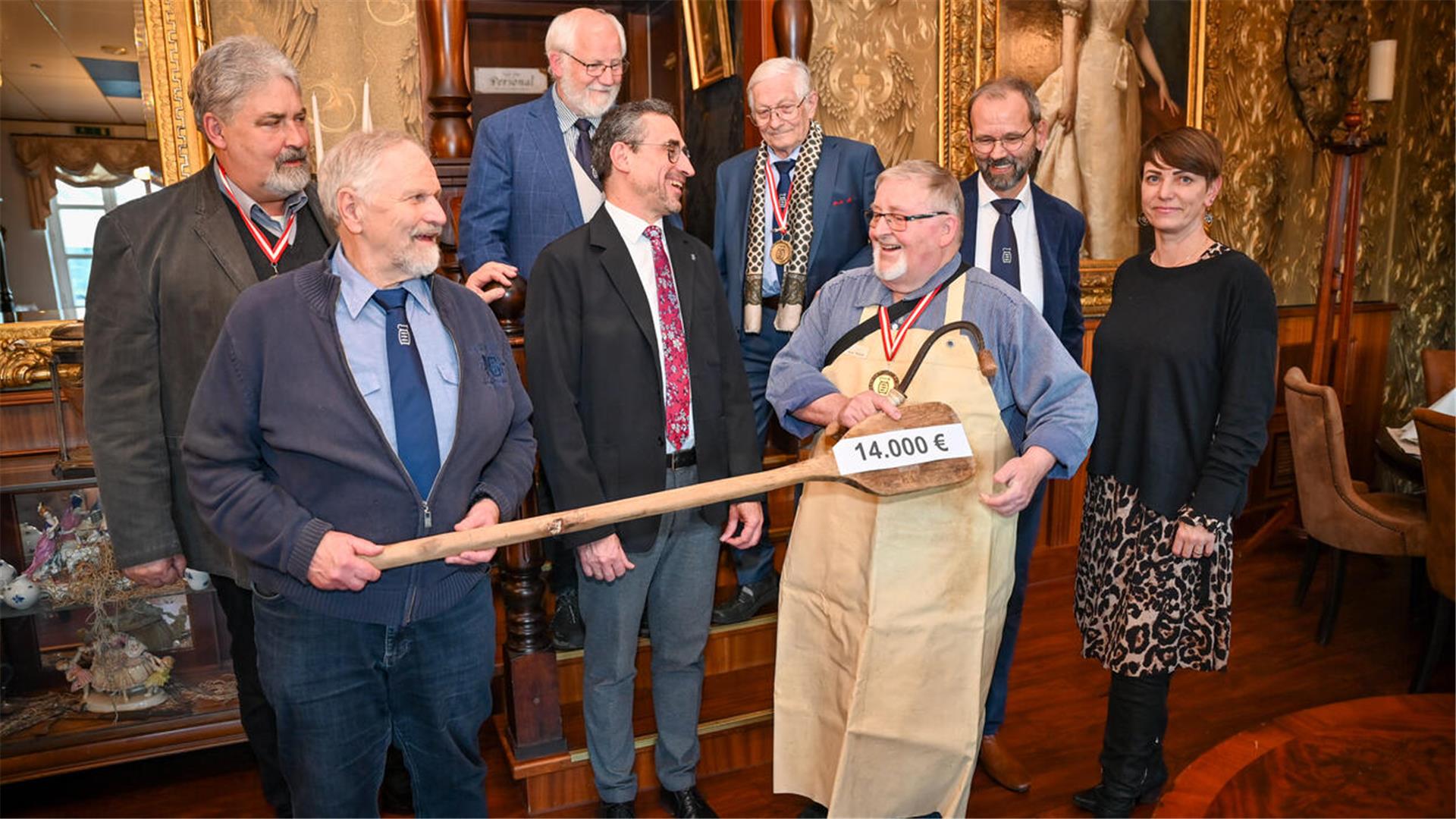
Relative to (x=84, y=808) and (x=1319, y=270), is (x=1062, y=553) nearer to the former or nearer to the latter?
(x=1319, y=270)

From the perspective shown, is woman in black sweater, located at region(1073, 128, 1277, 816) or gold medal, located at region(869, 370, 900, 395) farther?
woman in black sweater, located at region(1073, 128, 1277, 816)

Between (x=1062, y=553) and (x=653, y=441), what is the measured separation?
9.56 feet

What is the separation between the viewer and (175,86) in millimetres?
2896

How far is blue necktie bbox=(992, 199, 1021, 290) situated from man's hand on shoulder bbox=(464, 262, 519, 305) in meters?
1.25

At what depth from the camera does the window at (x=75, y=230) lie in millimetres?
2816

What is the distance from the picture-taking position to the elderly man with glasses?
2682 millimetres

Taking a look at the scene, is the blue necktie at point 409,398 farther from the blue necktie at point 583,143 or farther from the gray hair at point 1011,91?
the gray hair at point 1011,91

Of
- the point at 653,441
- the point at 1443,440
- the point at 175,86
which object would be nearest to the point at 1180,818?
the point at 653,441

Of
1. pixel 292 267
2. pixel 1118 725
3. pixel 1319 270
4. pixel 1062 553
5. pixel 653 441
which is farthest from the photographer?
pixel 1319 270

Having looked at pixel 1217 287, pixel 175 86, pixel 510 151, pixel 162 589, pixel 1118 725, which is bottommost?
pixel 1118 725

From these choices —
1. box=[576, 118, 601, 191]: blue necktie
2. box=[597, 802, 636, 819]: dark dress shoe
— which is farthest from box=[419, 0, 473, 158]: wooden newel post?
box=[597, 802, 636, 819]: dark dress shoe

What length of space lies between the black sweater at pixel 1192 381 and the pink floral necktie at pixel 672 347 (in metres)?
1.04

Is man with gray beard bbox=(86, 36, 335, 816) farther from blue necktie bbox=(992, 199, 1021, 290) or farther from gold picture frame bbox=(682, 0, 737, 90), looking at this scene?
gold picture frame bbox=(682, 0, 737, 90)

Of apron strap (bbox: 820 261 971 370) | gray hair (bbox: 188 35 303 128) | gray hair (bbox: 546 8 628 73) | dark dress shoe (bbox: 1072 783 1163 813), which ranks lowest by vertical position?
dark dress shoe (bbox: 1072 783 1163 813)
